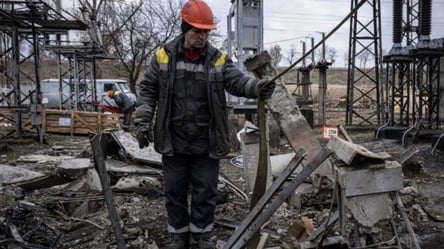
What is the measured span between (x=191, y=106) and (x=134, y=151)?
368 centimetres

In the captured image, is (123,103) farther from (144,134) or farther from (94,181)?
(144,134)

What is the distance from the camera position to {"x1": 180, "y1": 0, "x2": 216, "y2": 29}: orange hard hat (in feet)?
10.6

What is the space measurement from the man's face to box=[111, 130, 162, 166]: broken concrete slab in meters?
3.58

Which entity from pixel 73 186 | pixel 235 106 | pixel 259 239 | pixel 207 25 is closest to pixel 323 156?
pixel 259 239

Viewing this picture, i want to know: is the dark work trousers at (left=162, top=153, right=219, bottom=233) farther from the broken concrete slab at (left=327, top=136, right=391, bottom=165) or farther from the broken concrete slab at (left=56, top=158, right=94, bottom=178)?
the broken concrete slab at (left=56, top=158, right=94, bottom=178)

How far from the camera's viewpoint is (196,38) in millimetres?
3250

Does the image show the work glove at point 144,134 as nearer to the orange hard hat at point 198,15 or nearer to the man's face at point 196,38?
the man's face at point 196,38

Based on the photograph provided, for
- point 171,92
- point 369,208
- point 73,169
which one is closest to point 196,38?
point 171,92

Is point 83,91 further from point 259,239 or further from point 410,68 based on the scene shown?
point 259,239

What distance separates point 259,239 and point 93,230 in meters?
2.00

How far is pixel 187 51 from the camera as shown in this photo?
3.37 metres

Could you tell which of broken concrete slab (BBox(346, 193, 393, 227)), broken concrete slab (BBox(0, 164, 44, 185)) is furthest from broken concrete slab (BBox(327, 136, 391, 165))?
broken concrete slab (BBox(0, 164, 44, 185))

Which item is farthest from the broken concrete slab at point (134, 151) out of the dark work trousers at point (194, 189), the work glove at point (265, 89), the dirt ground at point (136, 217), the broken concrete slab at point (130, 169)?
the work glove at point (265, 89)

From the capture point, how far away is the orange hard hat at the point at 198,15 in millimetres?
3217
